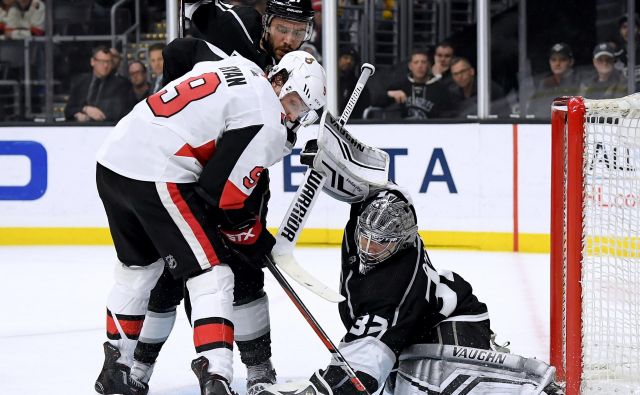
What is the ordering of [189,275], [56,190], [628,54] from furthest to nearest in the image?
1. [56,190]
2. [628,54]
3. [189,275]

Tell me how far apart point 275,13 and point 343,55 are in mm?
3159

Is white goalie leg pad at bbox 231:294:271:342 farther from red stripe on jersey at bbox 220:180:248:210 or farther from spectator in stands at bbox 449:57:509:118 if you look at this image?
spectator in stands at bbox 449:57:509:118

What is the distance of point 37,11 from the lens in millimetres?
6574

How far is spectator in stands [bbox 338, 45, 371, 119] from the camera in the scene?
629cm

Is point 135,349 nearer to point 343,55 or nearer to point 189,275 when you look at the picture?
point 189,275

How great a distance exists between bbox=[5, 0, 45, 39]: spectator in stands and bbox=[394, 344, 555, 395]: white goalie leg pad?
4337 mm

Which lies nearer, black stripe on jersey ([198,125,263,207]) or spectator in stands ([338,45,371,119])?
black stripe on jersey ([198,125,263,207])

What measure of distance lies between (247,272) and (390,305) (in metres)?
0.54

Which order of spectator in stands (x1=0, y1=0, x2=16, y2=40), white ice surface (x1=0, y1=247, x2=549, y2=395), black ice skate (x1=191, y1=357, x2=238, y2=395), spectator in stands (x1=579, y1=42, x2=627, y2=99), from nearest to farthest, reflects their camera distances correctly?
black ice skate (x1=191, y1=357, x2=238, y2=395), white ice surface (x1=0, y1=247, x2=549, y2=395), spectator in stands (x1=579, y1=42, x2=627, y2=99), spectator in stands (x1=0, y1=0, x2=16, y2=40)

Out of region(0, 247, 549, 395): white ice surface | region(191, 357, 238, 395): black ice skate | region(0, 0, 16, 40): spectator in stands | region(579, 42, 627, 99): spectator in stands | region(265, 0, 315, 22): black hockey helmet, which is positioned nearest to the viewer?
region(191, 357, 238, 395): black ice skate

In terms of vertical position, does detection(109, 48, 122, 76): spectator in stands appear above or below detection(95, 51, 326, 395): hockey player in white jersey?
above

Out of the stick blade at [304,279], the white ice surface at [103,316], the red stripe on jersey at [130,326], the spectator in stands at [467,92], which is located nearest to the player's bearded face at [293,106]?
the stick blade at [304,279]

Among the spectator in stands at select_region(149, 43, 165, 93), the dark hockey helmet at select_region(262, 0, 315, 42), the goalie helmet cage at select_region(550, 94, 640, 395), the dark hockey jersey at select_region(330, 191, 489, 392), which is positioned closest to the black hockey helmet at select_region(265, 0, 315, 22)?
the dark hockey helmet at select_region(262, 0, 315, 42)

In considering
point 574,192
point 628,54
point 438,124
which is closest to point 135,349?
point 574,192
